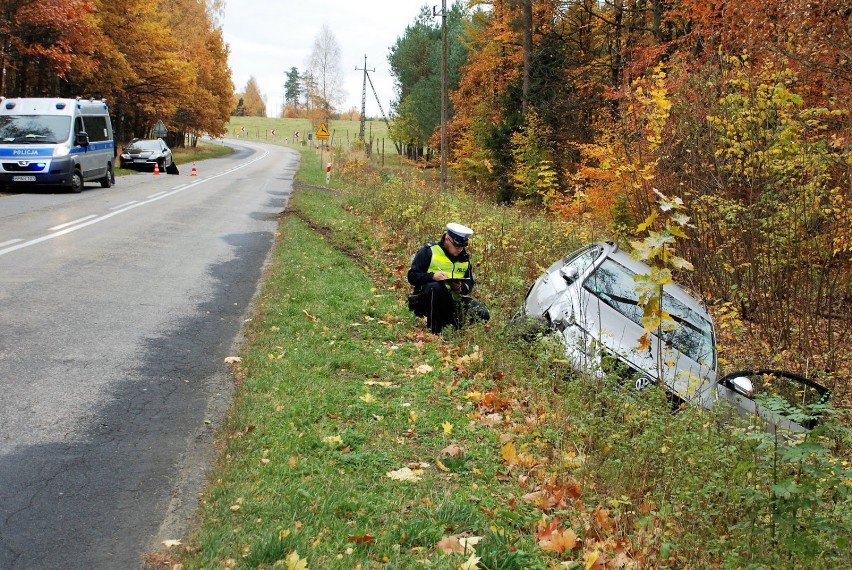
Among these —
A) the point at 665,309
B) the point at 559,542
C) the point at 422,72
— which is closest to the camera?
the point at 559,542

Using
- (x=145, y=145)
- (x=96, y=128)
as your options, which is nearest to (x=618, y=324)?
(x=96, y=128)

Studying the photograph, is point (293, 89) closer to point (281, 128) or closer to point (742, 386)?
point (281, 128)

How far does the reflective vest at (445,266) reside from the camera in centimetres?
808

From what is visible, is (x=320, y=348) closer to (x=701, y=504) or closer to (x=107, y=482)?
(x=107, y=482)

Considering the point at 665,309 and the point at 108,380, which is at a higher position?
the point at 665,309

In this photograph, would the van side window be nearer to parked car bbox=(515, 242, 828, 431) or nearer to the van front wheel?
the van front wheel

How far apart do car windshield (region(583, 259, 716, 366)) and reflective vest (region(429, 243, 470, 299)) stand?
1375 millimetres

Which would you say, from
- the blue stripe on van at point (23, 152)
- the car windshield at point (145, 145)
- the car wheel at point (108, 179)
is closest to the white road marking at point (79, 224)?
the car wheel at point (108, 179)

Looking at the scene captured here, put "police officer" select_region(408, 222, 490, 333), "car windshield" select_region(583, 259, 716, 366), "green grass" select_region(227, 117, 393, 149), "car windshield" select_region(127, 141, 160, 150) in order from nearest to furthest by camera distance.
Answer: "car windshield" select_region(583, 259, 716, 366), "police officer" select_region(408, 222, 490, 333), "car windshield" select_region(127, 141, 160, 150), "green grass" select_region(227, 117, 393, 149)

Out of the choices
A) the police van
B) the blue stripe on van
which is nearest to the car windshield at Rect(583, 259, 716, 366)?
the police van

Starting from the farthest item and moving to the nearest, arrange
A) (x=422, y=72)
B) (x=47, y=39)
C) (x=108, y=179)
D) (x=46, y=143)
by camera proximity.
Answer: (x=422, y=72) → (x=47, y=39) → (x=108, y=179) → (x=46, y=143)

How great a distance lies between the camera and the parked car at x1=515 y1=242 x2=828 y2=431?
597 cm

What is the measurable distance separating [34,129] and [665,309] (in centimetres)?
2019

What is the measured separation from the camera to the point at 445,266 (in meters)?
8.09
